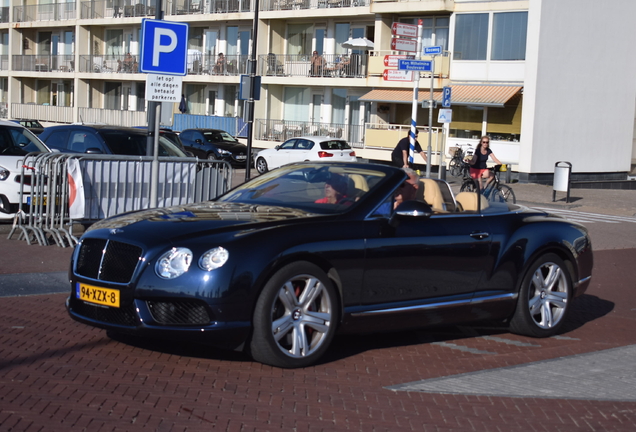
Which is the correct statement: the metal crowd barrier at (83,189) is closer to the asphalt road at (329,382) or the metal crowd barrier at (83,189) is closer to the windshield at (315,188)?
the asphalt road at (329,382)

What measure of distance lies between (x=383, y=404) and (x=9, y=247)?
24.5ft

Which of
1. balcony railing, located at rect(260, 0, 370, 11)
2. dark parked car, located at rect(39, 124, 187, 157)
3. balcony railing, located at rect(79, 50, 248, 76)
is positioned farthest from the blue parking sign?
balcony railing, located at rect(79, 50, 248, 76)

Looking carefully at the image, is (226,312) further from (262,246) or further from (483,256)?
(483,256)

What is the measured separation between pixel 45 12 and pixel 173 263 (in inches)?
2102

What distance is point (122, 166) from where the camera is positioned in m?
11.9

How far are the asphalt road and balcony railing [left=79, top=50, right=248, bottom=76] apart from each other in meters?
36.3

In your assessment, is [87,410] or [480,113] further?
[480,113]

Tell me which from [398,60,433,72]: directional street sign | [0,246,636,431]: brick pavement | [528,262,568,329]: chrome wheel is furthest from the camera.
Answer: [398,60,433,72]: directional street sign

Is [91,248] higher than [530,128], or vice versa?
[530,128]

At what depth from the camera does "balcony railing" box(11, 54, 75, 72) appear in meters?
52.8

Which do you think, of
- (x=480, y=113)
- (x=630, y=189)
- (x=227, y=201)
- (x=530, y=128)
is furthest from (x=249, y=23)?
(x=227, y=201)

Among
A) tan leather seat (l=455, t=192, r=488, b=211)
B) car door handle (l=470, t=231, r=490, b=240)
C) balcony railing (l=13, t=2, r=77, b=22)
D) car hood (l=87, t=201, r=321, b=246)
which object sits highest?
balcony railing (l=13, t=2, r=77, b=22)

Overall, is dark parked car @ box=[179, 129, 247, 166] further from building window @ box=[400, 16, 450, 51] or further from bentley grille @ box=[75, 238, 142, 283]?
bentley grille @ box=[75, 238, 142, 283]

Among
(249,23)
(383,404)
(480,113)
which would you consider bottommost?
(383,404)
